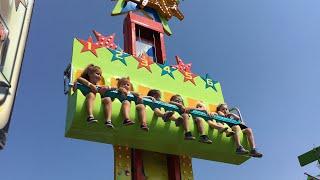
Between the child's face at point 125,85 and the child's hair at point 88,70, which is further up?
the child's hair at point 88,70

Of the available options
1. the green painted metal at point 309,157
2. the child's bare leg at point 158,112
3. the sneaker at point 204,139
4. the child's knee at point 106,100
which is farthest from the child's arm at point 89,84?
the green painted metal at point 309,157

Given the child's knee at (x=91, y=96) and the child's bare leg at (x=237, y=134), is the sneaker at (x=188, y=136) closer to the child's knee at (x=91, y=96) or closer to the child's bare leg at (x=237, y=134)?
the child's bare leg at (x=237, y=134)

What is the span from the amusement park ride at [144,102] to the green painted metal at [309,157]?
465cm

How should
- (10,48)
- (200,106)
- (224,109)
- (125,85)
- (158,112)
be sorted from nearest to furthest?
(10,48) < (158,112) < (125,85) < (200,106) < (224,109)

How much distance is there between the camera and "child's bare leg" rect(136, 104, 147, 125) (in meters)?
6.84

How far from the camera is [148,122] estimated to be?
7.00 meters

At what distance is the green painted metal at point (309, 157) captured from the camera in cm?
1237

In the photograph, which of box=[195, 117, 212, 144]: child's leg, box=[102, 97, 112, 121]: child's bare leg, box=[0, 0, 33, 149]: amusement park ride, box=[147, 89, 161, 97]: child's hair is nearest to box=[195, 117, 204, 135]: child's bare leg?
box=[195, 117, 212, 144]: child's leg

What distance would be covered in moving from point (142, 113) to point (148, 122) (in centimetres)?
20

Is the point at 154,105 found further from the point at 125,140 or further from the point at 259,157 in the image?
the point at 259,157

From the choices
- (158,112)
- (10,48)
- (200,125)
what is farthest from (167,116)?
(10,48)

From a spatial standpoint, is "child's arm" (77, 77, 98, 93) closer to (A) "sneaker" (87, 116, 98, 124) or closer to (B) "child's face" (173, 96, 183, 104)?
(A) "sneaker" (87, 116, 98, 124)

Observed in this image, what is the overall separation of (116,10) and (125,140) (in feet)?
11.4

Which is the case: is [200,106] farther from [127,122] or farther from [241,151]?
[127,122]
